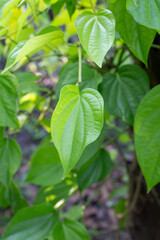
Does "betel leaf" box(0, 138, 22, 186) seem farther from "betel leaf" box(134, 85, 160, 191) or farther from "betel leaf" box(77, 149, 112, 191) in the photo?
"betel leaf" box(134, 85, 160, 191)

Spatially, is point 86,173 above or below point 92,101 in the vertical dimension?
below

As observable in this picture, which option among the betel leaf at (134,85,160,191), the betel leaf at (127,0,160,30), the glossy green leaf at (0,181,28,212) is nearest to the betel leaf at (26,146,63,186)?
the glossy green leaf at (0,181,28,212)

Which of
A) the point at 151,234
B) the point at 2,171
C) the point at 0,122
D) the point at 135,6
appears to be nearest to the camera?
the point at 135,6

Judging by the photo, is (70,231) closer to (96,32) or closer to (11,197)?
(11,197)

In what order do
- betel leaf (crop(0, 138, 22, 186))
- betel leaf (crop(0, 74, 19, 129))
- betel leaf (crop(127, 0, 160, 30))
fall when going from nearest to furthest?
betel leaf (crop(127, 0, 160, 30))
betel leaf (crop(0, 74, 19, 129))
betel leaf (crop(0, 138, 22, 186))

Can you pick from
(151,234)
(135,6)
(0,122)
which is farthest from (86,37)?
(151,234)

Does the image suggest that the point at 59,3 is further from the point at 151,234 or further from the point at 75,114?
the point at 151,234
